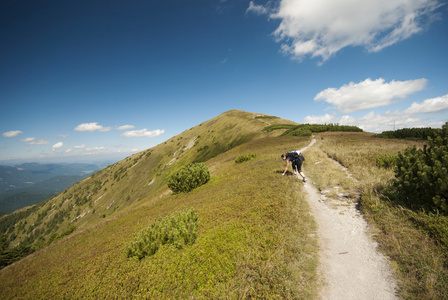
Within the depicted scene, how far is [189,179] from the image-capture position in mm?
20156

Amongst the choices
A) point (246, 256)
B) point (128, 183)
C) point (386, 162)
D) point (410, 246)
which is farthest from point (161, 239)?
point (128, 183)

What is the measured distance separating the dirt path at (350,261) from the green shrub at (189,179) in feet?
44.8

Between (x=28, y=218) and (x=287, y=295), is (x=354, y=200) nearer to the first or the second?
(x=287, y=295)

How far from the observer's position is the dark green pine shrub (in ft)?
21.5

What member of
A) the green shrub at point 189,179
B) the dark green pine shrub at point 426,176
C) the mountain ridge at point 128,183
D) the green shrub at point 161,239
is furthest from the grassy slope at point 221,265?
the mountain ridge at point 128,183

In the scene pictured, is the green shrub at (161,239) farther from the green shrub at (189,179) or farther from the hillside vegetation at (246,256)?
the green shrub at (189,179)

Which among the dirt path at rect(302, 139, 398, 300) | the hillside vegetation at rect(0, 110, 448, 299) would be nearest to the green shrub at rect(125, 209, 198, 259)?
the hillside vegetation at rect(0, 110, 448, 299)

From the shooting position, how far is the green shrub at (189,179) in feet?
65.9

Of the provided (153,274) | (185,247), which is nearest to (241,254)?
(185,247)

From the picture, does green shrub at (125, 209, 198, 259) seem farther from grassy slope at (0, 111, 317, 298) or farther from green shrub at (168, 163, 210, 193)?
green shrub at (168, 163, 210, 193)

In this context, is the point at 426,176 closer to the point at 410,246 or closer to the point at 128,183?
the point at 410,246

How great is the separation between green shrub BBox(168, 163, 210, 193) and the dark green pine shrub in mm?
16304

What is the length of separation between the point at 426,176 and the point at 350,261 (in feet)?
16.1

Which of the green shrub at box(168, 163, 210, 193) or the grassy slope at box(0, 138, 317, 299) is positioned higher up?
the green shrub at box(168, 163, 210, 193)
